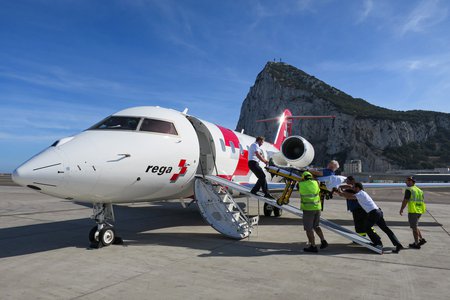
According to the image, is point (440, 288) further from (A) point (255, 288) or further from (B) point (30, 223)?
(B) point (30, 223)

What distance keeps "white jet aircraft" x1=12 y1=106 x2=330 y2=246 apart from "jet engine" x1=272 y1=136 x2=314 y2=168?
4.60 m

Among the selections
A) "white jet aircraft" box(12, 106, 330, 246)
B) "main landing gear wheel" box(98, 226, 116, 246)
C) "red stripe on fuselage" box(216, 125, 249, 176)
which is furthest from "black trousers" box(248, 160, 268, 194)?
"main landing gear wheel" box(98, 226, 116, 246)

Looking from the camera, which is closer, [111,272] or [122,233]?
[111,272]

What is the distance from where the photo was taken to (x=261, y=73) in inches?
6122

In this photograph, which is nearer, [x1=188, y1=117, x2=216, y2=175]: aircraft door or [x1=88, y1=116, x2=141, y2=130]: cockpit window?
[x1=88, y1=116, x2=141, y2=130]: cockpit window

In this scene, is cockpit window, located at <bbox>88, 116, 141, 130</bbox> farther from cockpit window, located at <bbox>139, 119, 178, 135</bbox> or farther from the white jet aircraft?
cockpit window, located at <bbox>139, 119, 178, 135</bbox>

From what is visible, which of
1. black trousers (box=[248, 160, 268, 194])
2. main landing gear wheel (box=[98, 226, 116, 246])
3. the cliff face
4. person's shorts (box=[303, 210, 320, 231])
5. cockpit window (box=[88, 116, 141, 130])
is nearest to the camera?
person's shorts (box=[303, 210, 320, 231])

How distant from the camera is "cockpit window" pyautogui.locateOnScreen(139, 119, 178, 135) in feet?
26.7

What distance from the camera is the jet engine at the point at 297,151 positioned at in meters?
14.1

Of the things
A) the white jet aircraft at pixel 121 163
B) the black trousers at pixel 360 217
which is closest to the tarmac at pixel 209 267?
the black trousers at pixel 360 217

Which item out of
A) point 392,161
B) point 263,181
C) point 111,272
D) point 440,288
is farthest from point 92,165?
point 392,161

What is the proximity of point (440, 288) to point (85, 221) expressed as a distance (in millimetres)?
10486

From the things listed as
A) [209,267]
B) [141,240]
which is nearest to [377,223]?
[209,267]

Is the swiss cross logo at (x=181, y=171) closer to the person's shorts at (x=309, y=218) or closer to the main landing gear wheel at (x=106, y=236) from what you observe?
the main landing gear wheel at (x=106, y=236)
